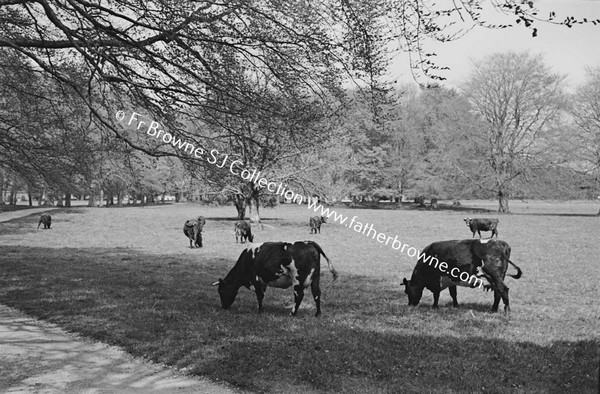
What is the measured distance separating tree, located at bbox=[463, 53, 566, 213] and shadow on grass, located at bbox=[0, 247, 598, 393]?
35.5 meters

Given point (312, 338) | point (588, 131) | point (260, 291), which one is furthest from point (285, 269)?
point (588, 131)

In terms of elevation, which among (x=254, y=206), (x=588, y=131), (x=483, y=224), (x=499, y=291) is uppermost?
(x=588, y=131)

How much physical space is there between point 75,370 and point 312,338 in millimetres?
3437

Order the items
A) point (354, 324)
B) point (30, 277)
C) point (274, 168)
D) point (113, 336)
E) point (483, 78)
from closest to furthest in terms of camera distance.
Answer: point (113, 336) < point (354, 324) < point (30, 277) < point (274, 168) < point (483, 78)

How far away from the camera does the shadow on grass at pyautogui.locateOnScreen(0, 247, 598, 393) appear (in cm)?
573

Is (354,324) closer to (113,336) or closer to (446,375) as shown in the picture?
(446,375)

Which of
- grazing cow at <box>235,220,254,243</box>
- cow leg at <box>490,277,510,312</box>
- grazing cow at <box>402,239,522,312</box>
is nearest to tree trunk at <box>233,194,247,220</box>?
grazing cow at <box>235,220,254,243</box>

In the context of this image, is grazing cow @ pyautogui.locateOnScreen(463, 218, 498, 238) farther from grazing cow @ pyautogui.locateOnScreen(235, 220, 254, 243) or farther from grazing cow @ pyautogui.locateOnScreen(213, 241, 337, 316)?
grazing cow @ pyautogui.locateOnScreen(213, 241, 337, 316)

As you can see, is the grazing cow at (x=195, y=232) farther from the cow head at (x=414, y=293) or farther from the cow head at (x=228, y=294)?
the cow head at (x=414, y=293)

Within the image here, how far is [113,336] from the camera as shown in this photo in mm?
7406

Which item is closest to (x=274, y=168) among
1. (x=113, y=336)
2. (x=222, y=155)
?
(x=222, y=155)

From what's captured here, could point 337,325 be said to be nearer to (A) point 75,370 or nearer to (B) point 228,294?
(B) point 228,294

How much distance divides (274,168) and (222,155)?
22688 millimetres

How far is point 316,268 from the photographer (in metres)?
8.82
